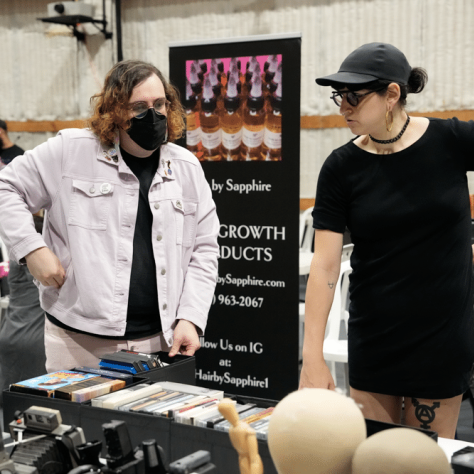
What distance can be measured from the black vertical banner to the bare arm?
188 cm

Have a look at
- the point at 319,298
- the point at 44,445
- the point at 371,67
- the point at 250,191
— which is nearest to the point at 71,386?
the point at 44,445

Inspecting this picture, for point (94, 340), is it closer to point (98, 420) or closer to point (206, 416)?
point (98, 420)

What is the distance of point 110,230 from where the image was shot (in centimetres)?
177

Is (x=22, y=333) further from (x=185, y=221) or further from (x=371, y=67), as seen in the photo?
(x=371, y=67)

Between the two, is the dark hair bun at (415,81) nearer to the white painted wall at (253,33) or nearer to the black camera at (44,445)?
the black camera at (44,445)

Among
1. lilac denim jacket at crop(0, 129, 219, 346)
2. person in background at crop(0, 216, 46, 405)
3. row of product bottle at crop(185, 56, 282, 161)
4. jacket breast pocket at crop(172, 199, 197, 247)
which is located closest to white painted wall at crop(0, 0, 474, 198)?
row of product bottle at crop(185, 56, 282, 161)

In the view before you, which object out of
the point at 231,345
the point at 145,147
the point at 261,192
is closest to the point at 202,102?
the point at 261,192

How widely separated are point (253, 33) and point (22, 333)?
194 inches

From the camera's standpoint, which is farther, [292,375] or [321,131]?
[321,131]

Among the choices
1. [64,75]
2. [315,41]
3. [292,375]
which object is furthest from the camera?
[64,75]

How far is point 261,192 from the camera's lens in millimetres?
3588

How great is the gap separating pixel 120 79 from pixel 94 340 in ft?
2.39

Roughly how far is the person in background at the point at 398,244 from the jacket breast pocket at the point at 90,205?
23.2 inches

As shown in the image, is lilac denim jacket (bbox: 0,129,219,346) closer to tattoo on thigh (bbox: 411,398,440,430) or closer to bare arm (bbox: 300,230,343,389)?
bare arm (bbox: 300,230,343,389)
